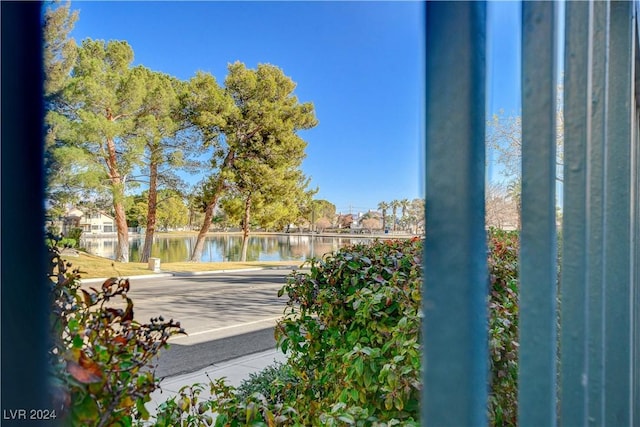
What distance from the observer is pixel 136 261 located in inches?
571

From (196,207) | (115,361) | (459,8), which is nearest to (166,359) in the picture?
(115,361)

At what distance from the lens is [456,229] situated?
292 millimetres

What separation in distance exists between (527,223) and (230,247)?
19650 mm

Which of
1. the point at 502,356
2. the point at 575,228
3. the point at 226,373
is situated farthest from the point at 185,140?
the point at 575,228

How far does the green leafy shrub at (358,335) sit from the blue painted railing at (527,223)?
738 mm

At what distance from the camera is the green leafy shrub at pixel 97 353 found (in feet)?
1.77

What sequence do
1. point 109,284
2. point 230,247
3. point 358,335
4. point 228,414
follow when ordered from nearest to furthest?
point 109,284
point 228,414
point 358,335
point 230,247

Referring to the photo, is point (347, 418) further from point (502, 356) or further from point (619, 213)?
point (619, 213)

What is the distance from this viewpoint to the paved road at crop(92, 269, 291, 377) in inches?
171

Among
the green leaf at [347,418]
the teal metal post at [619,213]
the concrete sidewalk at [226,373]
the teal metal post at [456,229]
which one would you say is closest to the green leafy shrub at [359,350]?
the green leaf at [347,418]

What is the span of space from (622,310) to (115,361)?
86 cm

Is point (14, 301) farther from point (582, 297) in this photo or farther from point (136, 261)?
point (136, 261)

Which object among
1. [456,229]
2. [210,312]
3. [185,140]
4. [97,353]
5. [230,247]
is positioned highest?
[185,140]

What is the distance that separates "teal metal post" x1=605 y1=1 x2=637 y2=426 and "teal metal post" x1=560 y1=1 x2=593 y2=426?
269mm
